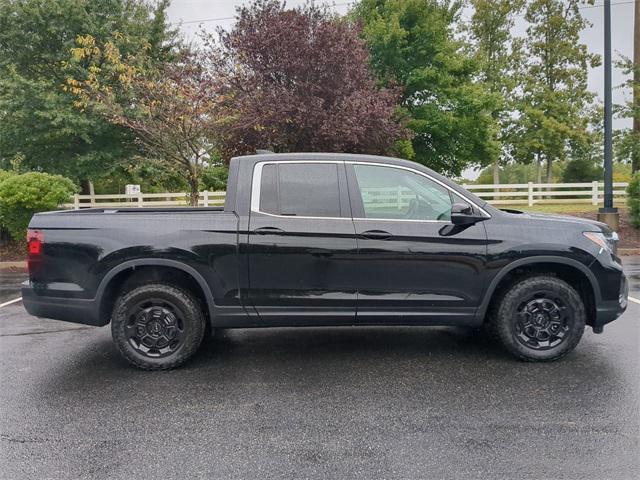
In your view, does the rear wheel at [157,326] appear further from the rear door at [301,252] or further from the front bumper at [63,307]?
the rear door at [301,252]

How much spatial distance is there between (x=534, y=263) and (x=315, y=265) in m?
1.92

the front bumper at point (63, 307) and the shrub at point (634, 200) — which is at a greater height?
the shrub at point (634, 200)

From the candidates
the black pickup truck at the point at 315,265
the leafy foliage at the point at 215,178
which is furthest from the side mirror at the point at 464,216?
the leafy foliage at the point at 215,178

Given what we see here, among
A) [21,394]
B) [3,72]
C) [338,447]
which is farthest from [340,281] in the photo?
[3,72]

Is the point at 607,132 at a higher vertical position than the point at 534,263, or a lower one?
higher

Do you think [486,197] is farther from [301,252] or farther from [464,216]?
[301,252]

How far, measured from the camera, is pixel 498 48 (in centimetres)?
2644

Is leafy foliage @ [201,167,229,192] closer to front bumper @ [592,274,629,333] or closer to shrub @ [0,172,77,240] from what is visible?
shrub @ [0,172,77,240]

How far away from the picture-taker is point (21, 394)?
3836 mm

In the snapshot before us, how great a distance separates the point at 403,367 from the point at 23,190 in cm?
1012

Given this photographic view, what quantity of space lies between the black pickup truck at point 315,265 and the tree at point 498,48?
22691 mm

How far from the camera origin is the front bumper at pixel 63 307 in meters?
4.21

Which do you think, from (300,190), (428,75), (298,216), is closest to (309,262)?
(298,216)

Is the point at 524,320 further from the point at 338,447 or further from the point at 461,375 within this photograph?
the point at 338,447
